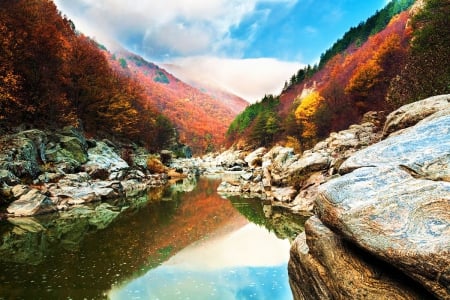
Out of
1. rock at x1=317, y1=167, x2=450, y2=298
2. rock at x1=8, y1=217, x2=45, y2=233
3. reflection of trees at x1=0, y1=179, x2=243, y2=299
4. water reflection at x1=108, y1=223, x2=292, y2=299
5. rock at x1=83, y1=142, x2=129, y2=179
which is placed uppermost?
rock at x1=317, y1=167, x2=450, y2=298

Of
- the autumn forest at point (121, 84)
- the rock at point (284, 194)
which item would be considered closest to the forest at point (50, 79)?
the autumn forest at point (121, 84)

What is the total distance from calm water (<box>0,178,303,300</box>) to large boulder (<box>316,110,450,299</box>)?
589 centimetres

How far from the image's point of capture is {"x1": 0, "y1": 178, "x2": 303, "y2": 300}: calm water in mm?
11438

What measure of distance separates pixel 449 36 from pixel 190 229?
88.6 ft

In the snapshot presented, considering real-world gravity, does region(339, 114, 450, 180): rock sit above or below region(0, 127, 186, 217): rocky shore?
above

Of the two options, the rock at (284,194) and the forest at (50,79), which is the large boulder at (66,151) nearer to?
the forest at (50,79)

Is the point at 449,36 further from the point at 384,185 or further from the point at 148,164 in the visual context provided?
the point at 148,164

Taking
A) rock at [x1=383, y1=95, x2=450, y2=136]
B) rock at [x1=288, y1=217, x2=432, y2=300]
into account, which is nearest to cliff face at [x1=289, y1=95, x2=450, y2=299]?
rock at [x1=288, y1=217, x2=432, y2=300]

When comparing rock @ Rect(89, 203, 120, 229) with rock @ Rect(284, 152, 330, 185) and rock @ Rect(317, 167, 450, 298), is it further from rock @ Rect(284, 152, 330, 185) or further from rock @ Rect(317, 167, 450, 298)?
rock @ Rect(317, 167, 450, 298)

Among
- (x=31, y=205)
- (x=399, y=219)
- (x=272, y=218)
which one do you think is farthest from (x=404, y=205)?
(x=31, y=205)

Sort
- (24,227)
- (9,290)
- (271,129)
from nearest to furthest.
→ (9,290) < (24,227) < (271,129)

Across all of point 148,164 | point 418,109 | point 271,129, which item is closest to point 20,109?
point 148,164

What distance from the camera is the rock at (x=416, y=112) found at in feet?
→ 35.7

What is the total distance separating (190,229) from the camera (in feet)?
70.1
